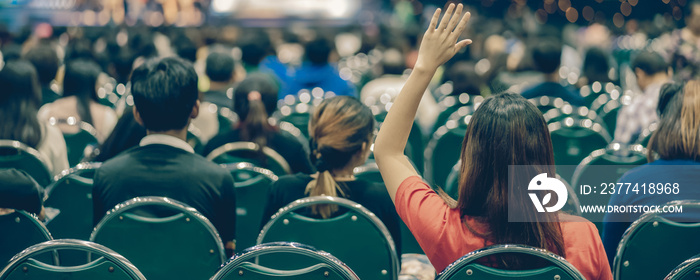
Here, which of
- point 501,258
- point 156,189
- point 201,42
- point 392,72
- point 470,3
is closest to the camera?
point 501,258

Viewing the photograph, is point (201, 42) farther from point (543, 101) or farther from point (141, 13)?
point (141, 13)

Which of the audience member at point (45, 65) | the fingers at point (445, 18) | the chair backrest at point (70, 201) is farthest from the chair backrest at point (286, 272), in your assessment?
the audience member at point (45, 65)

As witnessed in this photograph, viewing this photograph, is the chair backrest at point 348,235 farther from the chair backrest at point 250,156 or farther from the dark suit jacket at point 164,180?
the chair backrest at point 250,156

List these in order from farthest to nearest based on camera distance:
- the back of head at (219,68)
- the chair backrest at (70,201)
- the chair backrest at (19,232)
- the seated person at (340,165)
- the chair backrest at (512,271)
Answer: the back of head at (219,68) → the chair backrest at (70,201) → the seated person at (340,165) → the chair backrest at (19,232) → the chair backrest at (512,271)

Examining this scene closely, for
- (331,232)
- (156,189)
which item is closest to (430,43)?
(331,232)

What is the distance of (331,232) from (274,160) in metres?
1.30

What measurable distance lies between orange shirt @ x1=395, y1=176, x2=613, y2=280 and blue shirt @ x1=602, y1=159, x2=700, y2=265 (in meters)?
0.74

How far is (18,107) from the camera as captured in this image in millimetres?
3783

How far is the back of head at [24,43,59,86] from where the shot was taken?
5.52 meters

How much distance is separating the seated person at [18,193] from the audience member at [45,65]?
3371mm

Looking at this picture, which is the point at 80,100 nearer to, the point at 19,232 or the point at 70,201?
the point at 70,201

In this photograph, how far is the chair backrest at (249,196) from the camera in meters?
3.04

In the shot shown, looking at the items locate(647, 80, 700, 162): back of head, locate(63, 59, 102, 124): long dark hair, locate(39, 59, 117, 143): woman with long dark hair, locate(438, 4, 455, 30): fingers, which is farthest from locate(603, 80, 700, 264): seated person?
locate(63, 59, 102, 124): long dark hair

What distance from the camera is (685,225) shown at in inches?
85.4
